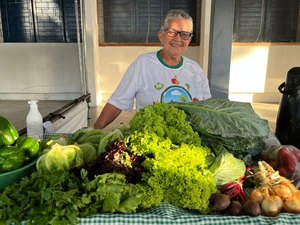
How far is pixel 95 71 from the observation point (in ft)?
23.1

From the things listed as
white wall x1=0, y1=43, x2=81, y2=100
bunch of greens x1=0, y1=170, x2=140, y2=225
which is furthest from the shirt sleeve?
white wall x1=0, y1=43, x2=81, y2=100

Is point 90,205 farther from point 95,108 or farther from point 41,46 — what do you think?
point 41,46

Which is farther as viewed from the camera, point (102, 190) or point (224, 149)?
point (224, 149)

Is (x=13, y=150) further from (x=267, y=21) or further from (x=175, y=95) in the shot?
(x=267, y=21)

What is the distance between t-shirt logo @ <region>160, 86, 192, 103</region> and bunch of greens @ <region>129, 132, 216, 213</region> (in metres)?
1.15

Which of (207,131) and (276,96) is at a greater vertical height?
(207,131)

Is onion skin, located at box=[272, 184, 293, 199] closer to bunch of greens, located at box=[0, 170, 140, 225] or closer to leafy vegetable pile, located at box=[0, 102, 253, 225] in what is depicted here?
leafy vegetable pile, located at box=[0, 102, 253, 225]

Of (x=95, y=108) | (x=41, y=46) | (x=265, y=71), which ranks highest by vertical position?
(x=41, y=46)

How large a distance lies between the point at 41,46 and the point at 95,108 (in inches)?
83.1

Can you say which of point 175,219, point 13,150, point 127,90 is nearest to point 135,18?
point 127,90

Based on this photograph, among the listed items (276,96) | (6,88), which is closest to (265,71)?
(276,96)

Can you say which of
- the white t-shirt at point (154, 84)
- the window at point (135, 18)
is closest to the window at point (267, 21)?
the window at point (135, 18)

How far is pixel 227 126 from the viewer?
1.29 meters

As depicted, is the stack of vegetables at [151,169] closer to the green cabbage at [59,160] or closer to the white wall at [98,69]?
the green cabbage at [59,160]
